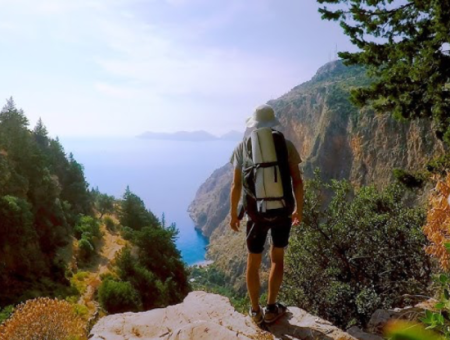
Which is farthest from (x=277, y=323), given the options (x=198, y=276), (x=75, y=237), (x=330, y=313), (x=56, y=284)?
(x=198, y=276)

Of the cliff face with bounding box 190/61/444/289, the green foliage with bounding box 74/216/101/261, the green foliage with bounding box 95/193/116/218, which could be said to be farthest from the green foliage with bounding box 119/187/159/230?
the cliff face with bounding box 190/61/444/289

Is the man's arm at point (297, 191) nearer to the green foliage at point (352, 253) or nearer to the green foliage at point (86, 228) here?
the green foliage at point (352, 253)

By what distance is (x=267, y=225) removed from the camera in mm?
4297

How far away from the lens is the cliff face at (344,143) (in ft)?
182

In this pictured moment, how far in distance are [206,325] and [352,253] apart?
23.4ft

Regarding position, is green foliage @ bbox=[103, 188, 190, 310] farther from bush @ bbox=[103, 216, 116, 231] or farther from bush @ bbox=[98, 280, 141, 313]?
bush @ bbox=[98, 280, 141, 313]

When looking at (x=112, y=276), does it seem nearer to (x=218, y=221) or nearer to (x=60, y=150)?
(x=60, y=150)

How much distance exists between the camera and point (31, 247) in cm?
2339

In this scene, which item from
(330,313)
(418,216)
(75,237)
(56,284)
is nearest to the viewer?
(330,313)

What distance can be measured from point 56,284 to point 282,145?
865 inches

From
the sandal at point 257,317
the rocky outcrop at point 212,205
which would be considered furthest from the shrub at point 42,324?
the rocky outcrop at point 212,205

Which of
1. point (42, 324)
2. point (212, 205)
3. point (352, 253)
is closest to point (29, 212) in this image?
point (42, 324)

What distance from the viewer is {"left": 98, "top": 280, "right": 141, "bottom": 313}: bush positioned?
20.5m

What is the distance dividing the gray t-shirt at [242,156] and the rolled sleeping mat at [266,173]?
0.69 feet
